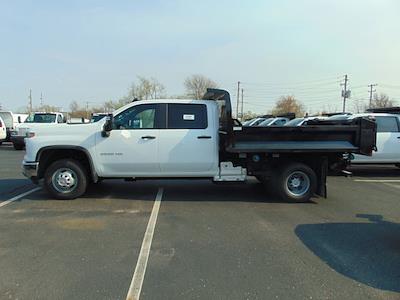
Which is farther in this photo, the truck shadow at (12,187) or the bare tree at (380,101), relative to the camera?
the bare tree at (380,101)

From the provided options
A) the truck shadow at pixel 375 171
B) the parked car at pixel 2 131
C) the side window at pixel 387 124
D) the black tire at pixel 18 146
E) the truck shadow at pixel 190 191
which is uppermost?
the side window at pixel 387 124

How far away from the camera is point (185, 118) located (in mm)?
8648

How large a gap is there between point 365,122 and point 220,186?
3.65m

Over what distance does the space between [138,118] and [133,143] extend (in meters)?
0.52

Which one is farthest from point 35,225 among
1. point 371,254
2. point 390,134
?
point 390,134

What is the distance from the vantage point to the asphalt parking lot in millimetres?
4316

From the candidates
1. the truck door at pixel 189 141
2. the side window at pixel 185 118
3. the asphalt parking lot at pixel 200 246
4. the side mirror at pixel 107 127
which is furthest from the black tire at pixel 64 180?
the side window at pixel 185 118

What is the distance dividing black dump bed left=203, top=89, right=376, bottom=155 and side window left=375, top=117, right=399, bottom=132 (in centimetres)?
467

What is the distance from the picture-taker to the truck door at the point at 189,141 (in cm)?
853

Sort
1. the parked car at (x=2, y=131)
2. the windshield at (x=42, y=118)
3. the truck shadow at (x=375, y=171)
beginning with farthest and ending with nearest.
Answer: the windshield at (x=42, y=118), the parked car at (x=2, y=131), the truck shadow at (x=375, y=171)

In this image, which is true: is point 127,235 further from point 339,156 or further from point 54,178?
point 339,156

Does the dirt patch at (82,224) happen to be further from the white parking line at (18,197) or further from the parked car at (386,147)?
the parked car at (386,147)

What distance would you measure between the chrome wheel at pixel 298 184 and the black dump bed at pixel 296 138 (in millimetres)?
540

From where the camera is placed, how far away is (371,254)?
5.45m
